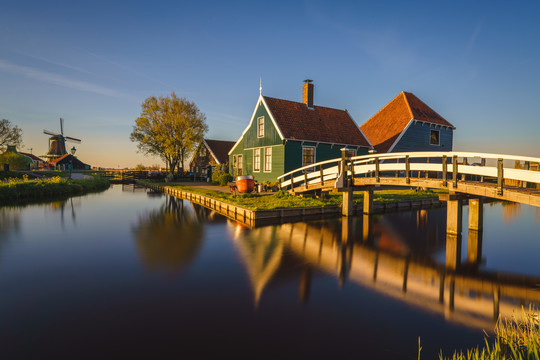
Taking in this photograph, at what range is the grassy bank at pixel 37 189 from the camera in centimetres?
2172

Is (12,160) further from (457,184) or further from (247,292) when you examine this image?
(457,184)

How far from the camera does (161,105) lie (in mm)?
44875

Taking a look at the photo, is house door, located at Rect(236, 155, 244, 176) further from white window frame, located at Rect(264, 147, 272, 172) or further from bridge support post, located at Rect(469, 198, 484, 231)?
bridge support post, located at Rect(469, 198, 484, 231)

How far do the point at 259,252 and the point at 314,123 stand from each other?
56.5ft

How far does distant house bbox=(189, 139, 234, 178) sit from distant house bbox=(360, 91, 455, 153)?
1969 centimetres

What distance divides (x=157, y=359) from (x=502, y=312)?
236 inches

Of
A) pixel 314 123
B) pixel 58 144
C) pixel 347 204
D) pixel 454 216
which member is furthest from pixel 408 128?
pixel 58 144

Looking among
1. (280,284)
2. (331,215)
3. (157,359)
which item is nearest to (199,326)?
(157,359)

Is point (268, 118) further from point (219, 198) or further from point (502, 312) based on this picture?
point (502, 312)

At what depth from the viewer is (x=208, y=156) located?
42406mm

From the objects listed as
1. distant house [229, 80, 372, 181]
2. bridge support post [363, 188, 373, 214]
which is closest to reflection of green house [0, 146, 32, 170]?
distant house [229, 80, 372, 181]

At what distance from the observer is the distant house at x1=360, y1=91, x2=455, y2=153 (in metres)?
25.8

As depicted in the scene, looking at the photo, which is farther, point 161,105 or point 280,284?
point 161,105

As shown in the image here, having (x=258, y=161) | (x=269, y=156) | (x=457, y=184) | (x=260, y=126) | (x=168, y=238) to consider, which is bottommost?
(x=168, y=238)
